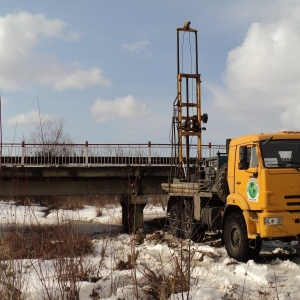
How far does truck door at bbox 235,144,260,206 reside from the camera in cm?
873

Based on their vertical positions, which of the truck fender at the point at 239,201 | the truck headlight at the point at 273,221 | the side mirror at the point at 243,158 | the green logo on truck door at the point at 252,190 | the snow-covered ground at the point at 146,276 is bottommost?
the snow-covered ground at the point at 146,276

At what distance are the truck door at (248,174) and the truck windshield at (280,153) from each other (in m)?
0.23

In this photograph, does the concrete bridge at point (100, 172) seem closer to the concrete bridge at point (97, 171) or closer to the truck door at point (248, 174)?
the concrete bridge at point (97, 171)

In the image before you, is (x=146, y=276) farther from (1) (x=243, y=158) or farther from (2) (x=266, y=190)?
(1) (x=243, y=158)

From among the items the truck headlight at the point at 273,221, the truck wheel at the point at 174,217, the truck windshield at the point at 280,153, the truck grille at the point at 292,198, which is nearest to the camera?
the truck headlight at the point at 273,221

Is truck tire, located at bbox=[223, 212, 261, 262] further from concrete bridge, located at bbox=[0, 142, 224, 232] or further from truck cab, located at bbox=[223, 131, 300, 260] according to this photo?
concrete bridge, located at bbox=[0, 142, 224, 232]

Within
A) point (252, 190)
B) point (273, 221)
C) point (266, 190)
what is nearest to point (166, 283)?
point (273, 221)

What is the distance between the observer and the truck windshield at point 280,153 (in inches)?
341

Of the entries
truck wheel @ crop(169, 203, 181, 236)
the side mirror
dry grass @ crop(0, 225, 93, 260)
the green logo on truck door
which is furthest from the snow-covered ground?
truck wheel @ crop(169, 203, 181, 236)

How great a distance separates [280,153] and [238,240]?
2.07 meters

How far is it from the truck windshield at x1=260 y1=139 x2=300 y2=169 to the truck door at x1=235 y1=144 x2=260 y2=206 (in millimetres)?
231

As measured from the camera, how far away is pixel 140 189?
64.4 ft

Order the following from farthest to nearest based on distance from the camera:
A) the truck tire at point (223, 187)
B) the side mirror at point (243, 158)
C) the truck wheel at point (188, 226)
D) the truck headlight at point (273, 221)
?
the truck tire at point (223, 187), the side mirror at point (243, 158), the truck headlight at point (273, 221), the truck wheel at point (188, 226)

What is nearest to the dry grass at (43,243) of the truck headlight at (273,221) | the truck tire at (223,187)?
the truck headlight at (273,221)
